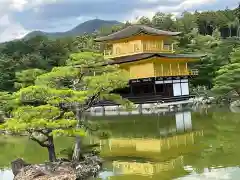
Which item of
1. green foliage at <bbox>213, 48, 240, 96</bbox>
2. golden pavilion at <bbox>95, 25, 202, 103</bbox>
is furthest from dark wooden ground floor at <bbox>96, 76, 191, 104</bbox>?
green foliage at <bbox>213, 48, 240, 96</bbox>

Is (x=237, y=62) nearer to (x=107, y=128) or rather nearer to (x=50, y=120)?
(x=107, y=128)

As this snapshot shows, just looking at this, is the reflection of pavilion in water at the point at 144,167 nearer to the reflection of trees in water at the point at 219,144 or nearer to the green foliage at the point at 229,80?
the reflection of trees in water at the point at 219,144

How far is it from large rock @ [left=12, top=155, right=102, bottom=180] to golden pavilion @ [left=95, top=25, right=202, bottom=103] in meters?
16.6

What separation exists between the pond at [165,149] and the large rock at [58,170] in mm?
361

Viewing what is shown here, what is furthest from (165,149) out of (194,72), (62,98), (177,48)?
(177,48)

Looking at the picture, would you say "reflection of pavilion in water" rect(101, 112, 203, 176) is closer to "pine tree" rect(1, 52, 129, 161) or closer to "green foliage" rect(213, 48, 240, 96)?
"pine tree" rect(1, 52, 129, 161)

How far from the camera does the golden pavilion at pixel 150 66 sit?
2784cm

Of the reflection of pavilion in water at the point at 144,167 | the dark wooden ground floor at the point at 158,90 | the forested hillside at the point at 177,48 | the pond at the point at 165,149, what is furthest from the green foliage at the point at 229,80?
the reflection of pavilion in water at the point at 144,167

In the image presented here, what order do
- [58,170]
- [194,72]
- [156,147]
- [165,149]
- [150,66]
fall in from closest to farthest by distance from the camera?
[58,170], [165,149], [156,147], [150,66], [194,72]

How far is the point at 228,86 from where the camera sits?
25.2 meters

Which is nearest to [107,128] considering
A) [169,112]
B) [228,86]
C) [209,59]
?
[169,112]

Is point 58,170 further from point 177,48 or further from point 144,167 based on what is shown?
point 177,48

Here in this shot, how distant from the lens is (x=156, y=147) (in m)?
13.6

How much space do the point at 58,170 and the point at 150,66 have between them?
1891cm
